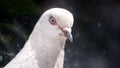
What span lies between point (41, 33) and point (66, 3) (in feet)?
11.2

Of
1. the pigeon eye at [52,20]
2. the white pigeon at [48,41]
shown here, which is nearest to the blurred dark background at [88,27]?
the white pigeon at [48,41]

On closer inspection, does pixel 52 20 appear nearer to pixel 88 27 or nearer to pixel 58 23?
pixel 58 23

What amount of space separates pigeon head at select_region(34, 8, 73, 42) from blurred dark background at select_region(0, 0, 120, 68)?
301 centimetres

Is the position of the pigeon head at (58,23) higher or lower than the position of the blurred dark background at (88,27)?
lower

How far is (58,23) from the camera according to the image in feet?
15.4

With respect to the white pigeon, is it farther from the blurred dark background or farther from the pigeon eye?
the blurred dark background

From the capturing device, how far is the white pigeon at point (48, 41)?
468cm

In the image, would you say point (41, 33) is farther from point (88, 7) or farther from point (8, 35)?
point (88, 7)

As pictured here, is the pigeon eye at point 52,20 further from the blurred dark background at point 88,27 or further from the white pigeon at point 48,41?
the blurred dark background at point 88,27

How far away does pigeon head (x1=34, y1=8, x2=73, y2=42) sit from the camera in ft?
15.3

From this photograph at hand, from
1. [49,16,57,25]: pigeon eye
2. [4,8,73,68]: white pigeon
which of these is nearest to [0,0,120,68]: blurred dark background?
[4,8,73,68]: white pigeon

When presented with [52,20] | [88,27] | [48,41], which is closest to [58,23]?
[52,20]

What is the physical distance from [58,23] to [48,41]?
0.19m

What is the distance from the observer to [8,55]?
7434 millimetres
